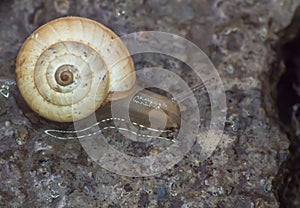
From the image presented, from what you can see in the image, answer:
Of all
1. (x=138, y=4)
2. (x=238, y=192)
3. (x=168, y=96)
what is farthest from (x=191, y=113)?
(x=138, y=4)

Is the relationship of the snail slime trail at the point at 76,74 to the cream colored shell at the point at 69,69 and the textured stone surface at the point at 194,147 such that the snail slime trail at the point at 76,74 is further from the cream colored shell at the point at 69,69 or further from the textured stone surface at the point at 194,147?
→ the textured stone surface at the point at 194,147

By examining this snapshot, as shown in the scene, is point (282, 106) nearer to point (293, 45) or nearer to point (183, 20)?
point (293, 45)

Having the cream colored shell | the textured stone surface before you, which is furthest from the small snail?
the textured stone surface

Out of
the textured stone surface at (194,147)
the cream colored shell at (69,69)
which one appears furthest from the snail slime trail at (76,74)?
the textured stone surface at (194,147)

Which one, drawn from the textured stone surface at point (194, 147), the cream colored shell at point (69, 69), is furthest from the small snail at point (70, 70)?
the textured stone surface at point (194, 147)

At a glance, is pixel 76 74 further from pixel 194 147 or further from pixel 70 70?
pixel 194 147

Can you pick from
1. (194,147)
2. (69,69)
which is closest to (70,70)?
(69,69)

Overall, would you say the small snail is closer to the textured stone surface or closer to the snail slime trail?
the snail slime trail

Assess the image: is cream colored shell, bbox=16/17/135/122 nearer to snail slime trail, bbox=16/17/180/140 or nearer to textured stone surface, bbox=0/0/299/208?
snail slime trail, bbox=16/17/180/140
